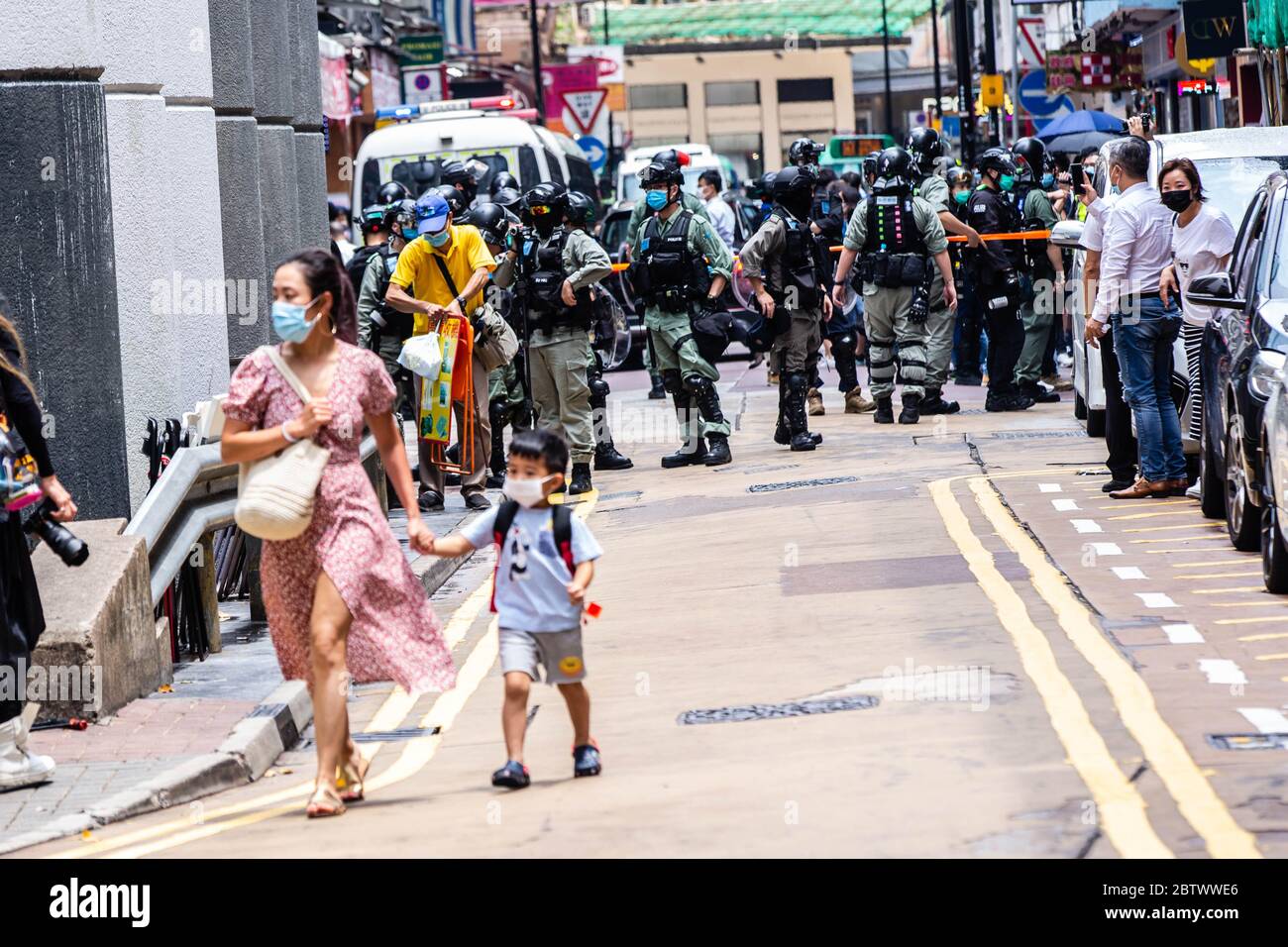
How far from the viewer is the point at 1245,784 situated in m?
7.05

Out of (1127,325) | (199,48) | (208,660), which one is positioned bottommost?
(208,660)

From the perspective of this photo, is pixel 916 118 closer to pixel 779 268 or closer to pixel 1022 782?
pixel 779 268

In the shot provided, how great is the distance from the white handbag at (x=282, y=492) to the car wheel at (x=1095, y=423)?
11.2m

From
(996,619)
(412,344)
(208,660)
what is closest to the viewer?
(996,619)

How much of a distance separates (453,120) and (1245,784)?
23942mm

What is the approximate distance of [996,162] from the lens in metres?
21.5

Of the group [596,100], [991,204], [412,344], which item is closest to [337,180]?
[596,100]

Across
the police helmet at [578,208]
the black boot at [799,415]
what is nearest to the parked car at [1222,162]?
the black boot at [799,415]

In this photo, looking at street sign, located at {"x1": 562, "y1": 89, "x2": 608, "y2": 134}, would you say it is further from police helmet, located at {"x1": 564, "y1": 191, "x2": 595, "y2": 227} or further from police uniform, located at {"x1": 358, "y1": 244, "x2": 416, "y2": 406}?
police helmet, located at {"x1": 564, "y1": 191, "x2": 595, "y2": 227}

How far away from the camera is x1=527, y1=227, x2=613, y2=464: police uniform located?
16.5 m

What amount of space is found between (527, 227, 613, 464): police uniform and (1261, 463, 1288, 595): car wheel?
6.72 meters

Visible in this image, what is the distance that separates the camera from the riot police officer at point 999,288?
20562 mm

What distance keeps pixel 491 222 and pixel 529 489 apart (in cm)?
968

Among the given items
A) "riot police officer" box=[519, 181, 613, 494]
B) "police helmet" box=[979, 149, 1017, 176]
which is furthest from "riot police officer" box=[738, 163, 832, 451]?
"police helmet" box=[979, 149, 1017, 176]
